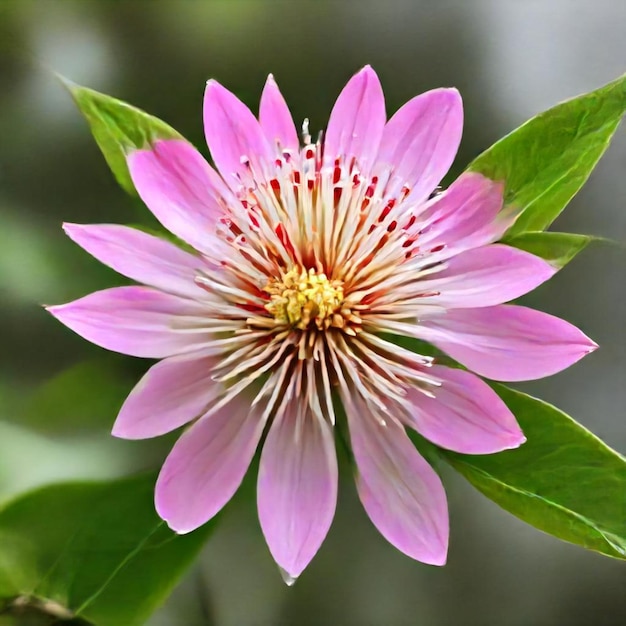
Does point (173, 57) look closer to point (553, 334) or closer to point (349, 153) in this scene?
point (349, 153)

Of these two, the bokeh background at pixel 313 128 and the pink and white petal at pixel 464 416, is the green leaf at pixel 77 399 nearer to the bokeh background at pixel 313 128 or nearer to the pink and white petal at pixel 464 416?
the bokeh background at pixel 313 128

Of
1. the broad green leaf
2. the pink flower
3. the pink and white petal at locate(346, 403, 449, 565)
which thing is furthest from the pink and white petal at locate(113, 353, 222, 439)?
the broad green leaf

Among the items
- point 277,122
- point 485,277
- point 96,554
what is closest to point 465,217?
point 485,277

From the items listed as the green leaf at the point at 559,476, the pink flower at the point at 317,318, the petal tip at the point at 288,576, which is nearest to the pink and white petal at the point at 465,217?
the pink flower at the point at 317,318

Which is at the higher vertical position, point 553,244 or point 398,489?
point 553,244

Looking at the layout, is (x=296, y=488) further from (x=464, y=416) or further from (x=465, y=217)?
(x=465, y=217)

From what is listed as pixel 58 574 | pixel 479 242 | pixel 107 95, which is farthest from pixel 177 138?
pixel 58 574

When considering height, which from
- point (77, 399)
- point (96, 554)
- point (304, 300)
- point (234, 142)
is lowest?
point (96, 554)
